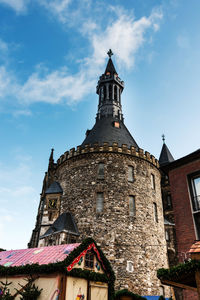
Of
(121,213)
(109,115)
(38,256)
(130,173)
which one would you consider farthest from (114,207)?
(109,115)

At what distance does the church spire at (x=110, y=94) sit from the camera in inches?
1129

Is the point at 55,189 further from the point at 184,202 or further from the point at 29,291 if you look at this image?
the point at 184,202

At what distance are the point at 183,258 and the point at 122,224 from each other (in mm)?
Result: 9307

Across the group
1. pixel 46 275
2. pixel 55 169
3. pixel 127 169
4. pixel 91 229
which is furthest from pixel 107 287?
pixel 55 169

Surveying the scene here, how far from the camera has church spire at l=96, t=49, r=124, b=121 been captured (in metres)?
28.7

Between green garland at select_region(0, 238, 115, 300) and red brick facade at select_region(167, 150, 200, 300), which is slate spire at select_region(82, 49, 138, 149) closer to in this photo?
red brick facade at select_region(167, 150, 200, 300)

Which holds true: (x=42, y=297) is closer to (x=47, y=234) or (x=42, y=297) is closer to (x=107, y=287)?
(x=107, y=287)

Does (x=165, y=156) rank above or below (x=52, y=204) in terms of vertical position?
above

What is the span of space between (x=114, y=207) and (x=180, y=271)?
42.3 feet

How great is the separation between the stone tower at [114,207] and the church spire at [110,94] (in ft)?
11.8

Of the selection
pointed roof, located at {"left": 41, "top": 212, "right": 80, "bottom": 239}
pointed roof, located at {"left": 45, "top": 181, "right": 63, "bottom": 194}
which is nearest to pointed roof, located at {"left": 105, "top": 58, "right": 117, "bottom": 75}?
pointed roof, located at {"left": 45, "top": 181, "right": 63, "bottom": 194}

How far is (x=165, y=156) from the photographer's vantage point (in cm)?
3083

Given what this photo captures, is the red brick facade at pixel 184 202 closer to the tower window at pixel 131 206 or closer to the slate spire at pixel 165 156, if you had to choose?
the tower window at pixel 131 206

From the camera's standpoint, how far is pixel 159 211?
22.7m
